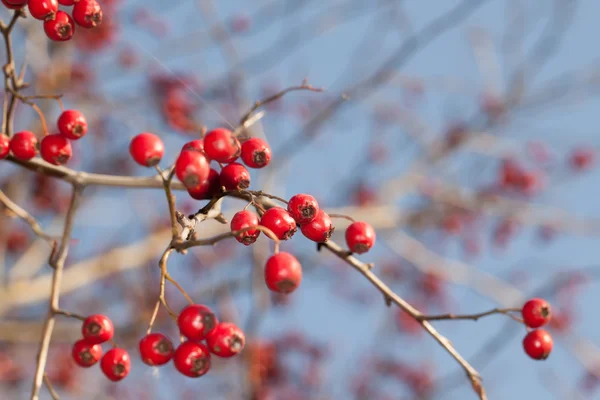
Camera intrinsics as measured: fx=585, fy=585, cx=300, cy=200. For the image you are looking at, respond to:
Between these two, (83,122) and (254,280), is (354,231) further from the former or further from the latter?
(254,280)

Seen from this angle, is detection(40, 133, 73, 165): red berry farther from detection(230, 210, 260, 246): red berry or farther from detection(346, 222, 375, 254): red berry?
detection(346, 222, 375, 254): red berry

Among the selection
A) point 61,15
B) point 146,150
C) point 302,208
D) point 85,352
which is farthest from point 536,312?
point 61,15

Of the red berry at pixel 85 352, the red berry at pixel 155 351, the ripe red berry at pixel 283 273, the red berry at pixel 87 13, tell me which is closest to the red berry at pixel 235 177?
the ripe red berry at pixel 283 273

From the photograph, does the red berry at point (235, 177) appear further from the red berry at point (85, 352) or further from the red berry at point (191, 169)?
the red berry at point (85, 352)

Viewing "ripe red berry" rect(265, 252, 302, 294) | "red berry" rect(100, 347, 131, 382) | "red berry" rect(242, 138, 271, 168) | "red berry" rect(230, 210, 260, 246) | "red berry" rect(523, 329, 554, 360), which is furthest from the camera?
"red berry" rect(523, 329, 554, 360)

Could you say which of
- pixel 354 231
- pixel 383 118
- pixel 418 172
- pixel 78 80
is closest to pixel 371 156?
pixel 383 118

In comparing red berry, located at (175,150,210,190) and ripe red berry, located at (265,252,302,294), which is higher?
red berry, located at (175,150,210,190)

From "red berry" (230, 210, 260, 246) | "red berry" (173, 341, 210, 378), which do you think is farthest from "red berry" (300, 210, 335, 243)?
"red berry" (173, 341, 210, 378)
